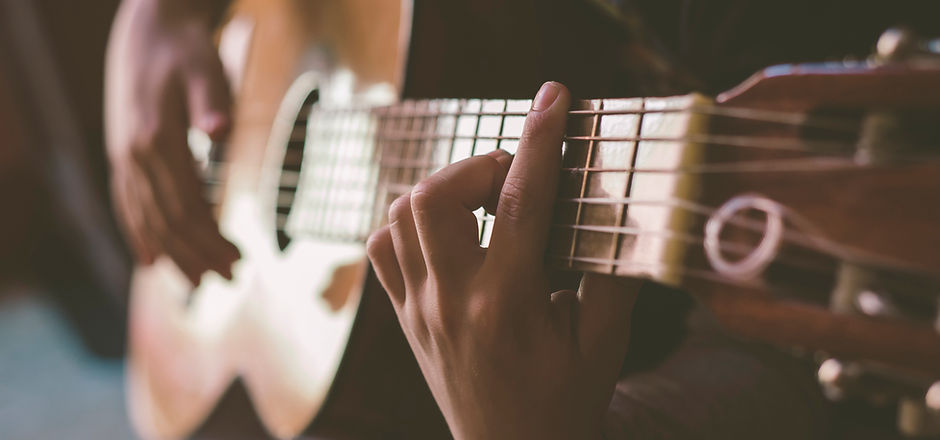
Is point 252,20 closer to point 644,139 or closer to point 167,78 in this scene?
point 167,78

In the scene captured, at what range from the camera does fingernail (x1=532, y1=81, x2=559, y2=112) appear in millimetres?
334

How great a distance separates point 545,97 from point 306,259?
1.42 ft

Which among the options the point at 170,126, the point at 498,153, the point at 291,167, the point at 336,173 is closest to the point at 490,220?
the point at 498,153

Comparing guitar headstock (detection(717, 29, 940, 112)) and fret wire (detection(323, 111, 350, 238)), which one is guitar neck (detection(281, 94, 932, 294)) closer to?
guitar headstock (detection(717, 29, 940, 112))

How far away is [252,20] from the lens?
0.91m

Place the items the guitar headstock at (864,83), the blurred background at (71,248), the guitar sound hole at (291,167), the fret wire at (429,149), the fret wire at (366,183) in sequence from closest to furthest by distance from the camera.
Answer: the guitar headstock at (864,83)
the fret wire at (429,149)
the fret wire at (366,183)
the guitar sound hole at (291,167)
the blurred background at (71,248)

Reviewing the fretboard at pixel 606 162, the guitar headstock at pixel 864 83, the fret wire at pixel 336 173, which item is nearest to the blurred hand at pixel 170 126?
the fret wire at pixel 336 173

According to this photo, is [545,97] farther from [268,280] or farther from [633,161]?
[268,280]

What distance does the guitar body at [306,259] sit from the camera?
434 millimetres

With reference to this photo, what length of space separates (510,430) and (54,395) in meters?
1.47

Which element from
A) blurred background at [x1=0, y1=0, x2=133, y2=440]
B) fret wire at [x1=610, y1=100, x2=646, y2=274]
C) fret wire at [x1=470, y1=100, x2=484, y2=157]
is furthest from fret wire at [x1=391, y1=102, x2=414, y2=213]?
blurred background at [x1=0, y1=0, x2=133, y2=440]

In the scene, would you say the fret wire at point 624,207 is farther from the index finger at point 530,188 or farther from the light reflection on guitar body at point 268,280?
the light reflection on guitar body at point 268,280

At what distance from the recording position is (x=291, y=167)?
0.74 meters

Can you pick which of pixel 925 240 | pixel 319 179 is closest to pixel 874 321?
pixel 925 240
